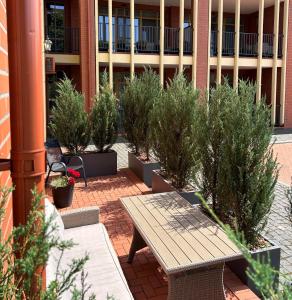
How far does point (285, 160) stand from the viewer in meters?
11.7

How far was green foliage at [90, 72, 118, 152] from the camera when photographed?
930 cm

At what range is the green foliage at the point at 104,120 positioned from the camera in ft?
30.5

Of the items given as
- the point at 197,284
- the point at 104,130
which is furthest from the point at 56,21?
the point at 197,284

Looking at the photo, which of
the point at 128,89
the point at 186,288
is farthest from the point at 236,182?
the point at 128,89

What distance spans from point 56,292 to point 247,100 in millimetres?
4017

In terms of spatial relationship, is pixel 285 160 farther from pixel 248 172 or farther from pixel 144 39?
pixel 144 39

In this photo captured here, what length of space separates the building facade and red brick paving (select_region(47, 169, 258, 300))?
716cm

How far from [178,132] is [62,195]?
2520 mm

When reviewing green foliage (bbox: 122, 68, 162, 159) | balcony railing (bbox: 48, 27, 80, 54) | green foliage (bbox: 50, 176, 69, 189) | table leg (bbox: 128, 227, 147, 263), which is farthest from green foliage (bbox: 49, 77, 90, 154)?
balcony railing (bbox: 48, 27, 80, 54)

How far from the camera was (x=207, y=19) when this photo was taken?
17.0m

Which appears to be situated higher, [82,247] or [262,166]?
[262,166]

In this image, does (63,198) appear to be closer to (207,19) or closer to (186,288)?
(186,288)

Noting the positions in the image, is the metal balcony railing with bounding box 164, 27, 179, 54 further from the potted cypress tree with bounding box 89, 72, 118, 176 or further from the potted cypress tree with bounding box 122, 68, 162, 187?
the potted cypress tree with bounding box 89, 72, 118, 176

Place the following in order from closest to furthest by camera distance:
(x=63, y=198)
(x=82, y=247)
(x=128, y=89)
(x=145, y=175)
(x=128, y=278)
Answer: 1. (x=82, y=247)
2. (x=128, y=278)
3. (x=63, y=198)
4. (x=145, y=175)
5. (x=128, y=89)
